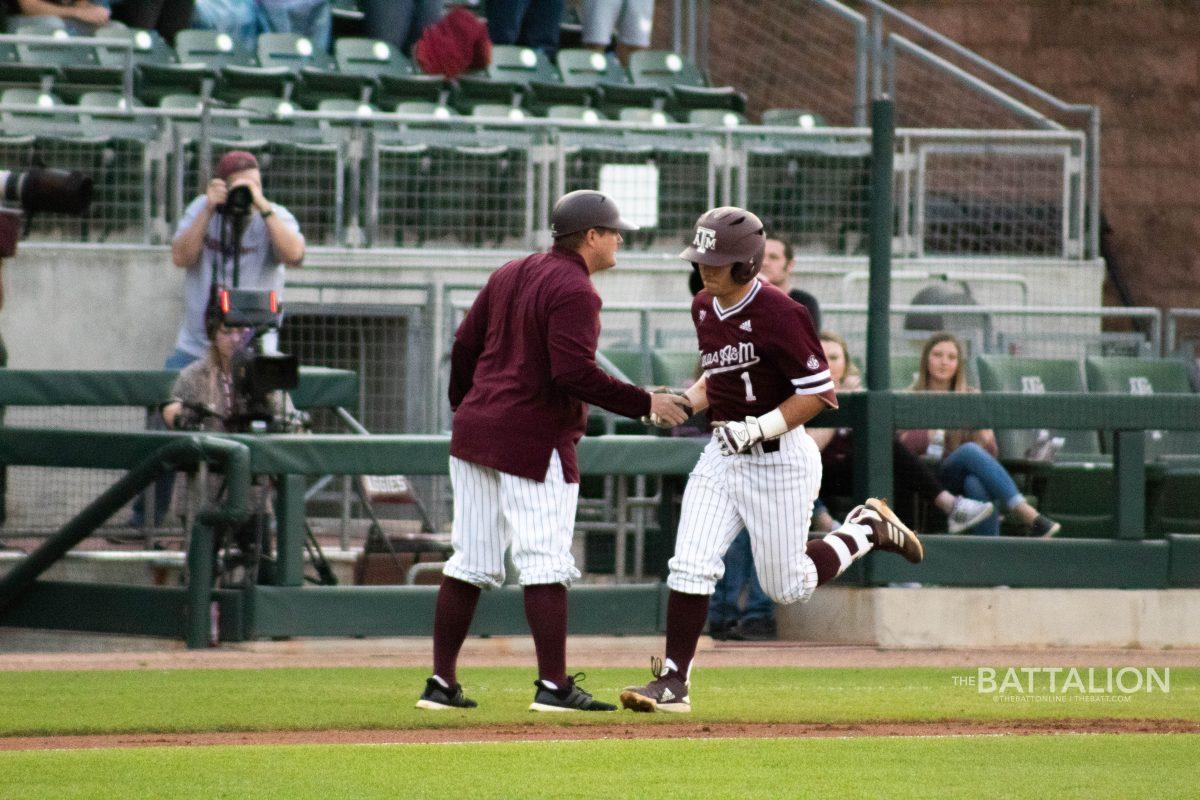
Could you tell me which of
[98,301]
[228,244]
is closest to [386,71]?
[98,301]

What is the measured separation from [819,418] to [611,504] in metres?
1.21

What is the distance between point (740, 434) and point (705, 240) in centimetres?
71

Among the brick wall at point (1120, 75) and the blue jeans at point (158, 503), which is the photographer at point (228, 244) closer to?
the blue jeans at point (158, 503)

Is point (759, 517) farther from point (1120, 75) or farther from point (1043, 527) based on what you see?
point (1120, 75)

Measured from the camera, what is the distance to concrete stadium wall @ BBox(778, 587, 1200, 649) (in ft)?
32.4

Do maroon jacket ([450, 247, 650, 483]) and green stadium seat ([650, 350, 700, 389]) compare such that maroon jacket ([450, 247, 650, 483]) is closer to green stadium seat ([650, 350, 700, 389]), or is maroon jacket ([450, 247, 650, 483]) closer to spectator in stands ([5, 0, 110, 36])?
green stadium seat ([650, 350, 700, 389])

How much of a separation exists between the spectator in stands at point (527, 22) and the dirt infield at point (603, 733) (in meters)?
11.6

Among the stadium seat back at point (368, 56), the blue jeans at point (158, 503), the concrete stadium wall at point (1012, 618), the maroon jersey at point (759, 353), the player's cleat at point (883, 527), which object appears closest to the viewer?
the maroon jersey at point (759, 353)

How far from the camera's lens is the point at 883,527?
7789 mm

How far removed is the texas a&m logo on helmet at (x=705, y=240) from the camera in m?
7.04

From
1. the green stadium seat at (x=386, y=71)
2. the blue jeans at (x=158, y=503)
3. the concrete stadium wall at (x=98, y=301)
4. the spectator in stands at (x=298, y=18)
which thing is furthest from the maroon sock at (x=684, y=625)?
the spectator in stands at (x=298, y=18)

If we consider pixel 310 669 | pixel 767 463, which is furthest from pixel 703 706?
pixel 310 669

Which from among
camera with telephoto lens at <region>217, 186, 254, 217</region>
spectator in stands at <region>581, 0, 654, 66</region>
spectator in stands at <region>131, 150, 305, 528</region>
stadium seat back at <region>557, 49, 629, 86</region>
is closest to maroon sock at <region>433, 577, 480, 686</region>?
spectator in stands at <region>131, 150, 305, 528</region>

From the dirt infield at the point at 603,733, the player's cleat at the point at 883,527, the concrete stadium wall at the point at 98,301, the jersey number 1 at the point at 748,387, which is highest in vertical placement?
the concrete stadium wall at the point at 98,301
